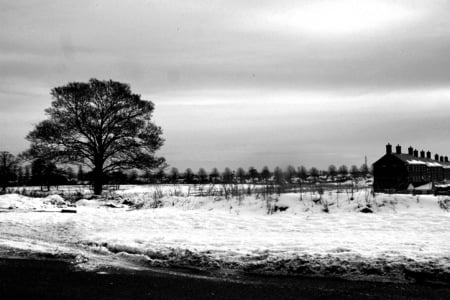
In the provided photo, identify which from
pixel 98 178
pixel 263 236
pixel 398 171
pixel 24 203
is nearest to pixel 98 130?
pixel 98 178

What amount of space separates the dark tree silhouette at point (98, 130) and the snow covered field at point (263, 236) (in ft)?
48.2

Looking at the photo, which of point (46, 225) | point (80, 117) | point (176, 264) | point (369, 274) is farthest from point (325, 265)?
point (80, 117)

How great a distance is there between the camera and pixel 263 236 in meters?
10.6

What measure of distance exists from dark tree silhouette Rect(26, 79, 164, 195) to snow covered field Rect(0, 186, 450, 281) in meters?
14.7

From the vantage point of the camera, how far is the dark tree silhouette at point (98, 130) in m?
30.2

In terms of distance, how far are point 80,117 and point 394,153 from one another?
5053 cm

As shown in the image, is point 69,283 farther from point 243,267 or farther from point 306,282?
point 306,282

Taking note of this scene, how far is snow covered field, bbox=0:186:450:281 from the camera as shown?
7.55 m

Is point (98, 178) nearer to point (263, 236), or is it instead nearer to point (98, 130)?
point (98, 130)

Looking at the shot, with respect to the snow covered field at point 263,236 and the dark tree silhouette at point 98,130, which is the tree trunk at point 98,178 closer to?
the dark tree silhouette at point 98,130

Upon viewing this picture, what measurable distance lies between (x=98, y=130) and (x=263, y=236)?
23.3 meters

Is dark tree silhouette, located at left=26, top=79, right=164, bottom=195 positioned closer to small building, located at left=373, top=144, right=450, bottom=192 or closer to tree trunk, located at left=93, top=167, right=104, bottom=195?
tree trunk, located at left=93, top=167, right=104, bottom=195

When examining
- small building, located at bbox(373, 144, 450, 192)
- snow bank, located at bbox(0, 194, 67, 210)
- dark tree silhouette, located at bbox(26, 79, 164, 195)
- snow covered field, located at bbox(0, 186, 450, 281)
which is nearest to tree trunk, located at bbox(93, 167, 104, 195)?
dark tree silhouette, located at bbox(26, 79, 164, 195)

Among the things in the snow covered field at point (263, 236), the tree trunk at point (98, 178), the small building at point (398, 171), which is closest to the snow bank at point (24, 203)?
the snow covered field at point (263, 236)
